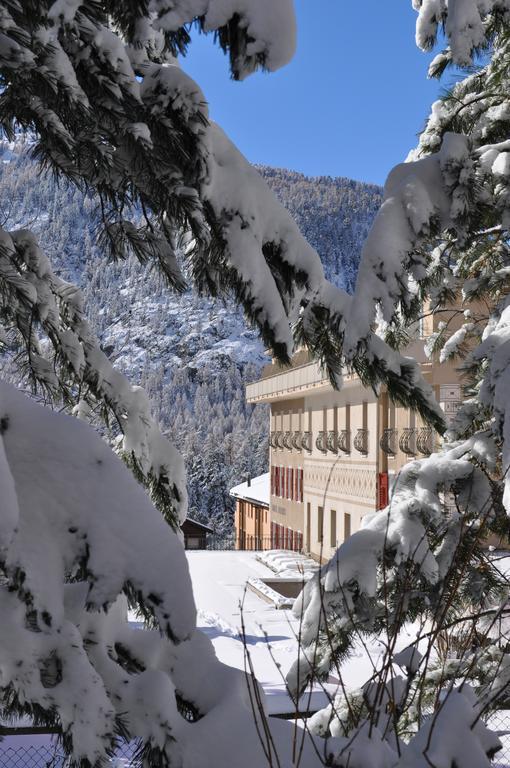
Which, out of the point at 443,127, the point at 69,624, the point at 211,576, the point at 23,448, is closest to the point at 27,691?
the point at 69,624

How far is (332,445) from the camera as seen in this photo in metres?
27.0

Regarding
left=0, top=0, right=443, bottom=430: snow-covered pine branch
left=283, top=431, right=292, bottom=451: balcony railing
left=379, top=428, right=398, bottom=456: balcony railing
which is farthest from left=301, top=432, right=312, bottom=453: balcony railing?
left=0, top=0, right=443, bottom=430: snow-covered pine branch

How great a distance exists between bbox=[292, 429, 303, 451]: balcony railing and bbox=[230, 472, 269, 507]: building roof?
7094 mm

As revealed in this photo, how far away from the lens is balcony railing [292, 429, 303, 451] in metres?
32.1

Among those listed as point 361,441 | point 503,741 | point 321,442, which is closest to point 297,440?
point 321,442

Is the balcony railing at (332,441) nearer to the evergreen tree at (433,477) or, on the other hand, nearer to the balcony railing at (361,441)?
→ the balcony railing at (361,441)

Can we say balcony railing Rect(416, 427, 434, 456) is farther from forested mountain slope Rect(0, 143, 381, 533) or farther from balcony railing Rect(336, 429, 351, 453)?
balcony railing Rect(336, 429, 351, 453)

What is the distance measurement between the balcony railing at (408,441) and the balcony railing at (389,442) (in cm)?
128

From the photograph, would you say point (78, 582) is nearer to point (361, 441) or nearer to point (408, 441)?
point (408, 441)

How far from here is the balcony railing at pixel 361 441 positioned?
77.9 feet

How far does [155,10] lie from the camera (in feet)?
6.07

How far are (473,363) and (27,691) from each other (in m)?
4.46

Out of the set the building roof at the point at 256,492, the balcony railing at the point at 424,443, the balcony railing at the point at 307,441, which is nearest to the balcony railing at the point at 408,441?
the balcony railing at the point at 424,443

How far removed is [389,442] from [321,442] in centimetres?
676
